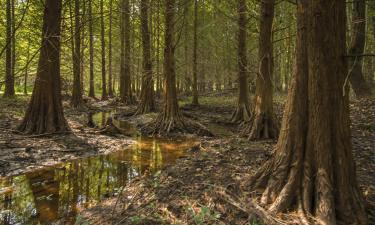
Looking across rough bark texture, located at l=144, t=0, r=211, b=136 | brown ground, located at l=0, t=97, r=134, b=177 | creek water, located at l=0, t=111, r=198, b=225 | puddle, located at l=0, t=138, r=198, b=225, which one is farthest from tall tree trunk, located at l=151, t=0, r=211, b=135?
puddle, located at l=0, t=138, r=198, b=225

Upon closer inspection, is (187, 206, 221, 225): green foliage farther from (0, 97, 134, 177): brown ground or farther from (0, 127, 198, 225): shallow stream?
(0, 97, 134, 177): brown ground

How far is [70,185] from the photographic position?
6707 millimetres

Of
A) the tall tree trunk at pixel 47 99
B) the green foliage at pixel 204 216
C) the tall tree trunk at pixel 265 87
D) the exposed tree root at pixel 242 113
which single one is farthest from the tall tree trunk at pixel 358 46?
the tall tree trunk at pixel 47 99

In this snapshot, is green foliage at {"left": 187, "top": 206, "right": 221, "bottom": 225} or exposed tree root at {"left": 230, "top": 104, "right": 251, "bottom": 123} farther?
exposed tree root at {"left": 230, "top": 104, "right": 251, "bottom": 123}

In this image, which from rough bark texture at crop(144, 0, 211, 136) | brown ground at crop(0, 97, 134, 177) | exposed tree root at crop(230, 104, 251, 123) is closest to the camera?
brown ground at crop(0, 97, 134, 177)

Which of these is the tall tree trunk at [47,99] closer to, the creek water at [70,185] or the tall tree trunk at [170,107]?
the creek water at [70,185]

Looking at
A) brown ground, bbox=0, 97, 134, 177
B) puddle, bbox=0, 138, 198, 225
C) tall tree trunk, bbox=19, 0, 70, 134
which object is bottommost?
puddle, bbox=0, 138, 198, 225

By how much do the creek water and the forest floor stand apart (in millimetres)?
407

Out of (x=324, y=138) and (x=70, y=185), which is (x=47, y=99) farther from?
(x=324, y=138)

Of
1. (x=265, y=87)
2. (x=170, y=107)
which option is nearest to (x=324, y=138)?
(x=265, y=87)

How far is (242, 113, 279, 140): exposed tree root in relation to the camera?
1023cm

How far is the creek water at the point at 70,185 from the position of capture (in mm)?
5297

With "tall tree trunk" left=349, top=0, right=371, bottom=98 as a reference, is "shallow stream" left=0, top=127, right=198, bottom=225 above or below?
below

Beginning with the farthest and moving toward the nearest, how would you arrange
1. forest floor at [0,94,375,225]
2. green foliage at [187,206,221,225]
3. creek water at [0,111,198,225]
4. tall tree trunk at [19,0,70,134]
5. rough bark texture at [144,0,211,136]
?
1. rough bark texture at [144,0,211,136]
2. tall tree trunk at [19,0,70,134]
3. creek water at [0,111,198,225]
4. forest floor at [0,94,375,225]
5. green foliage at [187,206,221,225]
